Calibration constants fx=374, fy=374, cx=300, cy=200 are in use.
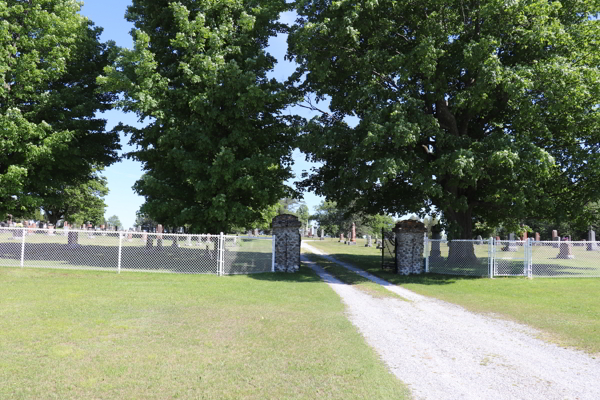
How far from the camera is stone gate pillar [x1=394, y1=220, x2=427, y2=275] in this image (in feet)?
51.5

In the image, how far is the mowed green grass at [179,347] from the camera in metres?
3.94

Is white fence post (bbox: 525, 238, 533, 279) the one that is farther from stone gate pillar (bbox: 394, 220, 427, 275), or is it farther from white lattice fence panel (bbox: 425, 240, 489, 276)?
stone gate pillar (bbox: 394, 220, 427, 275)

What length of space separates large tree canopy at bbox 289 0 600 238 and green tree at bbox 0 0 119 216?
11034 millimetres

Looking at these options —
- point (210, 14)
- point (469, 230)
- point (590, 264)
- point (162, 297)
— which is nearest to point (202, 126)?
point (210, 14)

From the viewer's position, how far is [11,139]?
15.9 m

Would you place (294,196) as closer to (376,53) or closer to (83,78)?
(376,53)

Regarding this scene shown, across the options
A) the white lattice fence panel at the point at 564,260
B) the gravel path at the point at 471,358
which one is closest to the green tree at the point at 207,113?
the gravel path at the point at 471,358

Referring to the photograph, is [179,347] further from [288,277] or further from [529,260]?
[529,260]

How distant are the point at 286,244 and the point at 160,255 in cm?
510

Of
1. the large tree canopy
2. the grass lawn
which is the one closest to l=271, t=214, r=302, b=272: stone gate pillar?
the large tree canopy

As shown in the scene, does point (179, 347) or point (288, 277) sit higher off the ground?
point (179, 347)

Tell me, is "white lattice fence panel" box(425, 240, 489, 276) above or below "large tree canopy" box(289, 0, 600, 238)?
below

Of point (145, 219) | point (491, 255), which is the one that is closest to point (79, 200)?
point (491, 255)

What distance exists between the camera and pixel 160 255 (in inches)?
592
